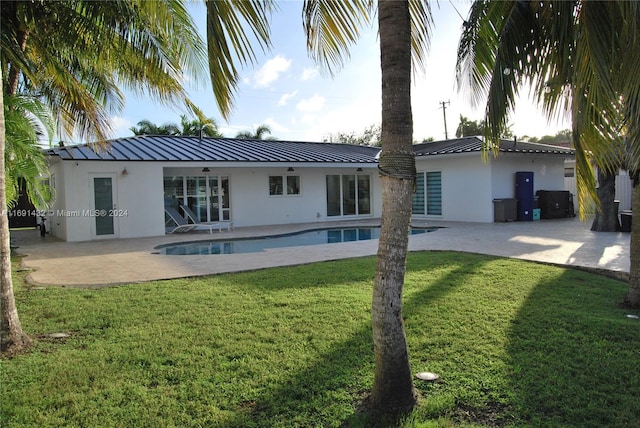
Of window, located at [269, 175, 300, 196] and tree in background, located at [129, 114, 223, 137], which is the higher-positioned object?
tree in background, located at [129, 114, 223, 137]

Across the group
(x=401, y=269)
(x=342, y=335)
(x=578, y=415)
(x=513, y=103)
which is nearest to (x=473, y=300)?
(x=342, y=335)

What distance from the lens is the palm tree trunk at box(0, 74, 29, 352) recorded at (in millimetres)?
4965

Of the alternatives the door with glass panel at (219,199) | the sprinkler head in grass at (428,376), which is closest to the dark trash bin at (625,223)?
the sprinkler head in grass at (428,376)

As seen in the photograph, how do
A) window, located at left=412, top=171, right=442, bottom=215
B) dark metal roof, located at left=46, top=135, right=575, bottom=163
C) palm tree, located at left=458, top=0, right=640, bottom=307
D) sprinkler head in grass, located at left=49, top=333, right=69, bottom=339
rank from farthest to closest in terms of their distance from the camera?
window, located at left=412, top=171, right=442, bottom=215, dark metal roof, located at left=46, top=135, right=575, bottom=163, sprinkler head in grass, located at left=49, top=333, right=69, bottom=339, palm tree, located at left=458, top=0, right=640, bottom=307

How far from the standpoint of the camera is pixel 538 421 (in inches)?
136

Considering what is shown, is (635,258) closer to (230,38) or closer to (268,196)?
(230,38)

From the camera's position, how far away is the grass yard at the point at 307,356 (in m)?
3.68

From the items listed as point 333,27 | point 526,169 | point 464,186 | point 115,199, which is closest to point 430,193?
point 464,186

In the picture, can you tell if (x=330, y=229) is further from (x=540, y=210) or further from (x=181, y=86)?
(x=181, y=86)

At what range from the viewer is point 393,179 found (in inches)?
136

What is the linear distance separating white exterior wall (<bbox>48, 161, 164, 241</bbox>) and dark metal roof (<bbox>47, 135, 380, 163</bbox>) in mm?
437

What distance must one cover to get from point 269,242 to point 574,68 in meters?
12.8

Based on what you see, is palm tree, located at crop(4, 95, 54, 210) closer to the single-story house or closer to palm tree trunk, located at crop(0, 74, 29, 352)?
palm tree trunk, located at crop(0, 74, 29, 352)

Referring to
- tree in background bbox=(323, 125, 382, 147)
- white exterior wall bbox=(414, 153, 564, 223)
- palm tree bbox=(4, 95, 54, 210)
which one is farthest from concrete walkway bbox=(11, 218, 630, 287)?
tree in background bbox=(323, 125, 382, 147)
